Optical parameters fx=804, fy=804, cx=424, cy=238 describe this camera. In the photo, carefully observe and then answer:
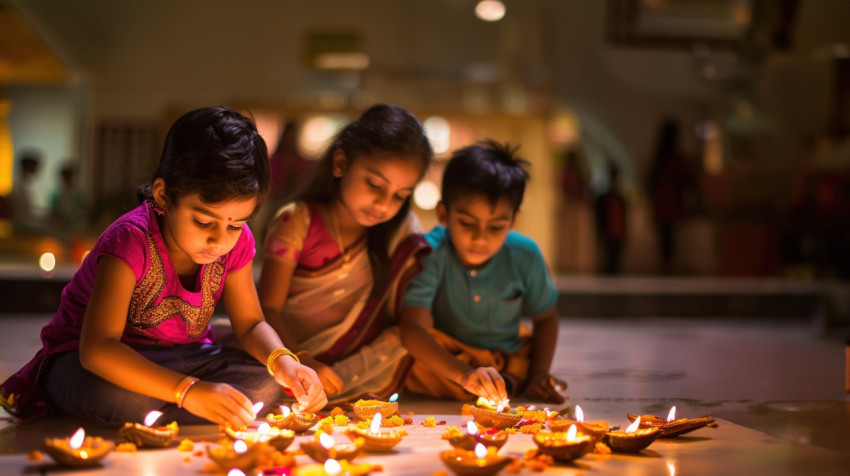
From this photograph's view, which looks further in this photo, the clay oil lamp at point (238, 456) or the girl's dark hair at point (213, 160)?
the girl's dark hair at point (213, 160)

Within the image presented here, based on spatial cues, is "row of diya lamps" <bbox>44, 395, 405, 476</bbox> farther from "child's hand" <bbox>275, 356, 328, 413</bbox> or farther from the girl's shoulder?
the girl's shoulder

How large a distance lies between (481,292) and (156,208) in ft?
3.61

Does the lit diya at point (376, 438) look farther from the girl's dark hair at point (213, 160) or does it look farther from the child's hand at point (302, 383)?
the girl's dark hair at point (213, 160)

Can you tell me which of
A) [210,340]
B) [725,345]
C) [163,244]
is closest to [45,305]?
[210,340]

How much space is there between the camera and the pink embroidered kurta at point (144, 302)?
1.87 m

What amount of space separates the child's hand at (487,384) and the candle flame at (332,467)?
0.72 metres

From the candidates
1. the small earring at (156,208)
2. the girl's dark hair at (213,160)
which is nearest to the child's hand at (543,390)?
the girl's dark hair at (213,160)

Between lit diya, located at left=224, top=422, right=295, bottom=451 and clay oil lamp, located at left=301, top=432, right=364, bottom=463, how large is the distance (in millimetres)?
55

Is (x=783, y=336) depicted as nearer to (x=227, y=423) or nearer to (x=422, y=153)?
(x=422, y=153)

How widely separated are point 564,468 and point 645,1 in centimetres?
859

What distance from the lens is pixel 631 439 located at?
5.71 ft

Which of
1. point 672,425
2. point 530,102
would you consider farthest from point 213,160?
point 530,102

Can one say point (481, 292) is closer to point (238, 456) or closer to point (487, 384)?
point (487, 384)

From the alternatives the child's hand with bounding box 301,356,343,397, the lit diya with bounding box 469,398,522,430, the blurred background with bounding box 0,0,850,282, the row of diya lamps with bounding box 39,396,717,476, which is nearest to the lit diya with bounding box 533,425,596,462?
the row of diya lamps with bounding box 39,396,717,476
